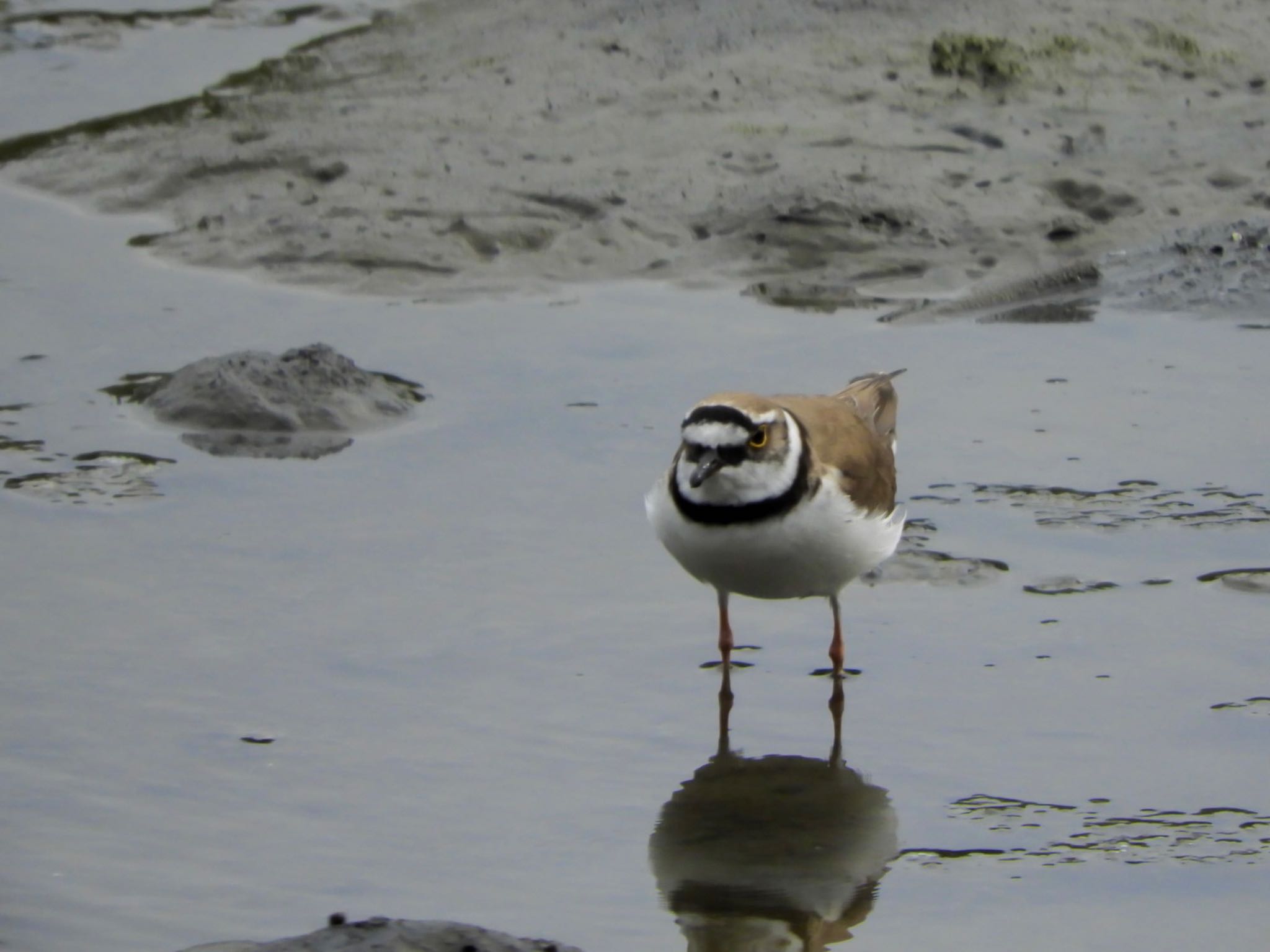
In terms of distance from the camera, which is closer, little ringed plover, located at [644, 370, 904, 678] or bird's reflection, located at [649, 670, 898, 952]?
bird's reflection, located at [649, 670, 898, 952]

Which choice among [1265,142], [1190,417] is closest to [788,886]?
[1190,417]

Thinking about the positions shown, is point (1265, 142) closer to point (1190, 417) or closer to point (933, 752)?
point (1190, 417)

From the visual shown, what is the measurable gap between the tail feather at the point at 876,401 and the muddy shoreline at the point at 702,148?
2.22 m

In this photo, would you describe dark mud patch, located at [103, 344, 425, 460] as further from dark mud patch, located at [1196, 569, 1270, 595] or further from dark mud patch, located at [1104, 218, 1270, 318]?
dark mud patch, located at [1104, 218, 1270, 318]

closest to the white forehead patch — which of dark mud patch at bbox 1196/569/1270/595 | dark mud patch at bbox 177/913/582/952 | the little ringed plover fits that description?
the little ringed plover

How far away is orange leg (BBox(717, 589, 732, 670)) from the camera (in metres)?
6.46

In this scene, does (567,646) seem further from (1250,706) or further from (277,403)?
(277,403)

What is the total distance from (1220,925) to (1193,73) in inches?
329

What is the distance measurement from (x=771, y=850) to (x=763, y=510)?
3.94 ft

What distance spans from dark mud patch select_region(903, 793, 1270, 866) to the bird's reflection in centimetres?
21

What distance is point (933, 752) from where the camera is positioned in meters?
5.90

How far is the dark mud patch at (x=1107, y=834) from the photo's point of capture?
17.3 feet

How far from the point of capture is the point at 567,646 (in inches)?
259

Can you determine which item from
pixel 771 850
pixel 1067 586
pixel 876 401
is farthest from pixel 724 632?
pixel 876 401
